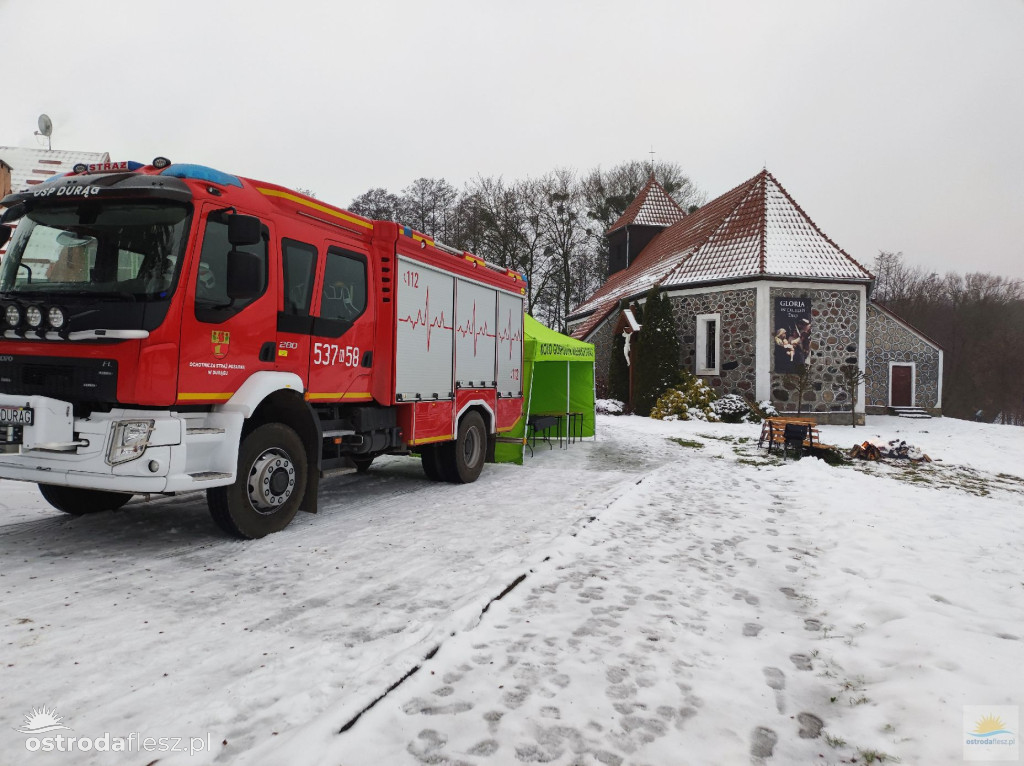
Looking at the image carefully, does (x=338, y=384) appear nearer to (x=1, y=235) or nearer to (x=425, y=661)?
(x=1, y=235)

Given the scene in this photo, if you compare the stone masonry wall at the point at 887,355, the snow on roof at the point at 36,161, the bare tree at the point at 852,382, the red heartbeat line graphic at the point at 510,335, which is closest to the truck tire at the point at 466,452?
the red heartbeat line graphic at the point at 510,335

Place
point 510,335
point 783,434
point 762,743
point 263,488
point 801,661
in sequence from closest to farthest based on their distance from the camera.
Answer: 1. point 762,743
2. point 801,661
3. point 263,488
4. point 510,335
5. point 783,434

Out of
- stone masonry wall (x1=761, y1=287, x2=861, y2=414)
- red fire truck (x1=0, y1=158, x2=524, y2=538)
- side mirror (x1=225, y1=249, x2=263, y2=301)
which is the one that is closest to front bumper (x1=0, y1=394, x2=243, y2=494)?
red fire truck (x1=0, y1=158, x2=524, y2=538)

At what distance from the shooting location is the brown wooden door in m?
23.0

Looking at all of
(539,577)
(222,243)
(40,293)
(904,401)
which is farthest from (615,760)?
(904,401)

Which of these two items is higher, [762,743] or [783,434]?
[783,434]

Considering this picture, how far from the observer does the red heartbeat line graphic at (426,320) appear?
6992 mm

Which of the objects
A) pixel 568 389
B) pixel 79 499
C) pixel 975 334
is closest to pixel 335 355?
pixel 79 499

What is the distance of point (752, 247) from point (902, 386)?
8291 mm

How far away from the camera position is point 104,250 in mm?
4598

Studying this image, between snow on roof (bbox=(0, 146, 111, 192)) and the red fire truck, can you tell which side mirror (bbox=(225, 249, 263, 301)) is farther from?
snow on roof (bbox=(0, 146, 111, 192))

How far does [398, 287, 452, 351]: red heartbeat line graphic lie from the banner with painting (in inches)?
598

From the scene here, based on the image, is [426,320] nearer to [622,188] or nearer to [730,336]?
[730,336]

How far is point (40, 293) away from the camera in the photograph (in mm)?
4641
